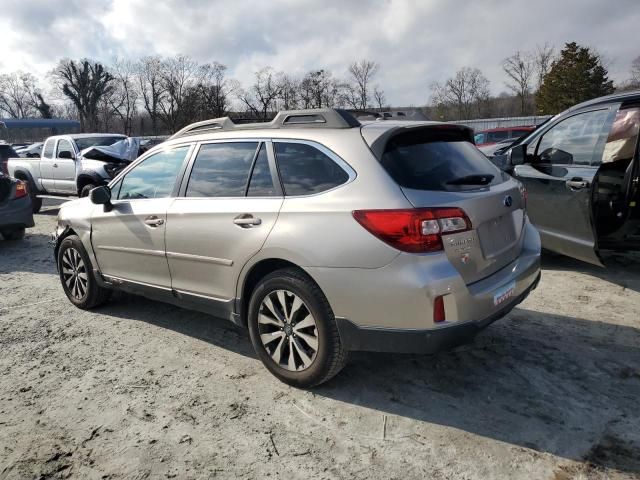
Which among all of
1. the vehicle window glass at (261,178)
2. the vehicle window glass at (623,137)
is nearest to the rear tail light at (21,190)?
the vehicle window glass at (261,178)

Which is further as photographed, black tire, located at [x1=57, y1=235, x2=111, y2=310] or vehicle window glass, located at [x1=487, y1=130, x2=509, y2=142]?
vehicle window glass, located at [x1=487, y1=130, x2=509, y2=142]

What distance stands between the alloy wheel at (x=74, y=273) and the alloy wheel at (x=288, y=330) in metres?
2.56

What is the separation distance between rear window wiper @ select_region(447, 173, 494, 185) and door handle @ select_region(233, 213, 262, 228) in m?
1.28

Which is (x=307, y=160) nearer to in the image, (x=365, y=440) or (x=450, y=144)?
(x=450, y=144)

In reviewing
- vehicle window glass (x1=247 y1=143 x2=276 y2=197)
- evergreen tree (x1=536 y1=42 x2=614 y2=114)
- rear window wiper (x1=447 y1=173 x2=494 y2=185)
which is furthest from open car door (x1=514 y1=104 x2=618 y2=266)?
evergreen tree (x1=536 y1=42 x2=614 y2=114)

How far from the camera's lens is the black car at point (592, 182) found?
4895 mm

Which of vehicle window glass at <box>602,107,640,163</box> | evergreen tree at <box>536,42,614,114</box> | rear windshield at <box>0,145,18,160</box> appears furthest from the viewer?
evergreen tree at <box>536,42,614,114</box>

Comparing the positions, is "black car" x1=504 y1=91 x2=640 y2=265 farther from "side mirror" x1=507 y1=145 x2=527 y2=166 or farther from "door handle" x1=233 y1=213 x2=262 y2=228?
"door handle" x1=233 y1=213 x2=262 y2=228

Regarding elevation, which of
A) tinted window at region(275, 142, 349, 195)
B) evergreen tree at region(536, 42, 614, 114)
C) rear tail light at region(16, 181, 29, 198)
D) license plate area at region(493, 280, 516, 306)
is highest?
evergreen tree at region(536, 42, 614, 114)

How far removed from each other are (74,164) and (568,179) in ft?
37.6

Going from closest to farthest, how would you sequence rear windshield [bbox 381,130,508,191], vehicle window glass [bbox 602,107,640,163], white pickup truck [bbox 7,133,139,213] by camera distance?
rear windshield [bbox 381,130,508,191] < vehicle window glass [bbox 602,107,640,163] < white pickup truck [bbox 7,133,139,213]

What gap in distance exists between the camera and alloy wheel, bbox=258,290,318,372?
319 cm

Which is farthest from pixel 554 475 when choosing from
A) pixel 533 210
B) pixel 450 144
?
pixel 533 210

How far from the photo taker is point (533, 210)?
5.62 metres
